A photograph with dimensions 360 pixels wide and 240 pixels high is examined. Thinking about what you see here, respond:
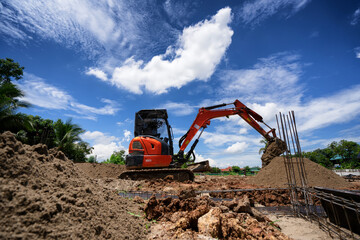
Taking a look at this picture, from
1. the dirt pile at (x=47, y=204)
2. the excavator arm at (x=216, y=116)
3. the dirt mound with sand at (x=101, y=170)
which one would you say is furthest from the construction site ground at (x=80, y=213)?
the dirt mound with sand at (x=101, y=170)

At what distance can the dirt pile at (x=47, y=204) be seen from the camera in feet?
5.89

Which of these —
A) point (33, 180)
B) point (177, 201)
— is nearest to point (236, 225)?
point (177, 201)

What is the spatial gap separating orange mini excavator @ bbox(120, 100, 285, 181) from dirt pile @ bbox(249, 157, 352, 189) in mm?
1650

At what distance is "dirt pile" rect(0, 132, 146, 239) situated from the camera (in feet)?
5.89

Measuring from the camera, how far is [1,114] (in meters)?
13.4

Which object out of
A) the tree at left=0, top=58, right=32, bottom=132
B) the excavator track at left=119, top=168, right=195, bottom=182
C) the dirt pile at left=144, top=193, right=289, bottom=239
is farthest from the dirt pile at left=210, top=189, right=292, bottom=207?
the tree at left=0, top=58, right=32, bottom=132

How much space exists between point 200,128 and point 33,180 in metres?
9.68

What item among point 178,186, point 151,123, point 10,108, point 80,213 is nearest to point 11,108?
point 10,108

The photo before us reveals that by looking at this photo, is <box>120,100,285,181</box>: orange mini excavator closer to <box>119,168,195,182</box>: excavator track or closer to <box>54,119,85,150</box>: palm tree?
<box>119,168,195,182</box>: excavator track

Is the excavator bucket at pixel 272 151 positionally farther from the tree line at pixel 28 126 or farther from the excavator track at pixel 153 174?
the tree line at pixel 28 126

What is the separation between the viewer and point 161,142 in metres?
9.79

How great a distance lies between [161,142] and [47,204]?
7.74 meters

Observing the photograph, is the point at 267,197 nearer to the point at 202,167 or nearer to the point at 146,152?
the point at 146,152

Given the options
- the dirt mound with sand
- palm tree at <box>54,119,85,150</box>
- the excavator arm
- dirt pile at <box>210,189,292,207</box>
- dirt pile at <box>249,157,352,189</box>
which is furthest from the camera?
palm tree at <box>54,119,85,150</box>
